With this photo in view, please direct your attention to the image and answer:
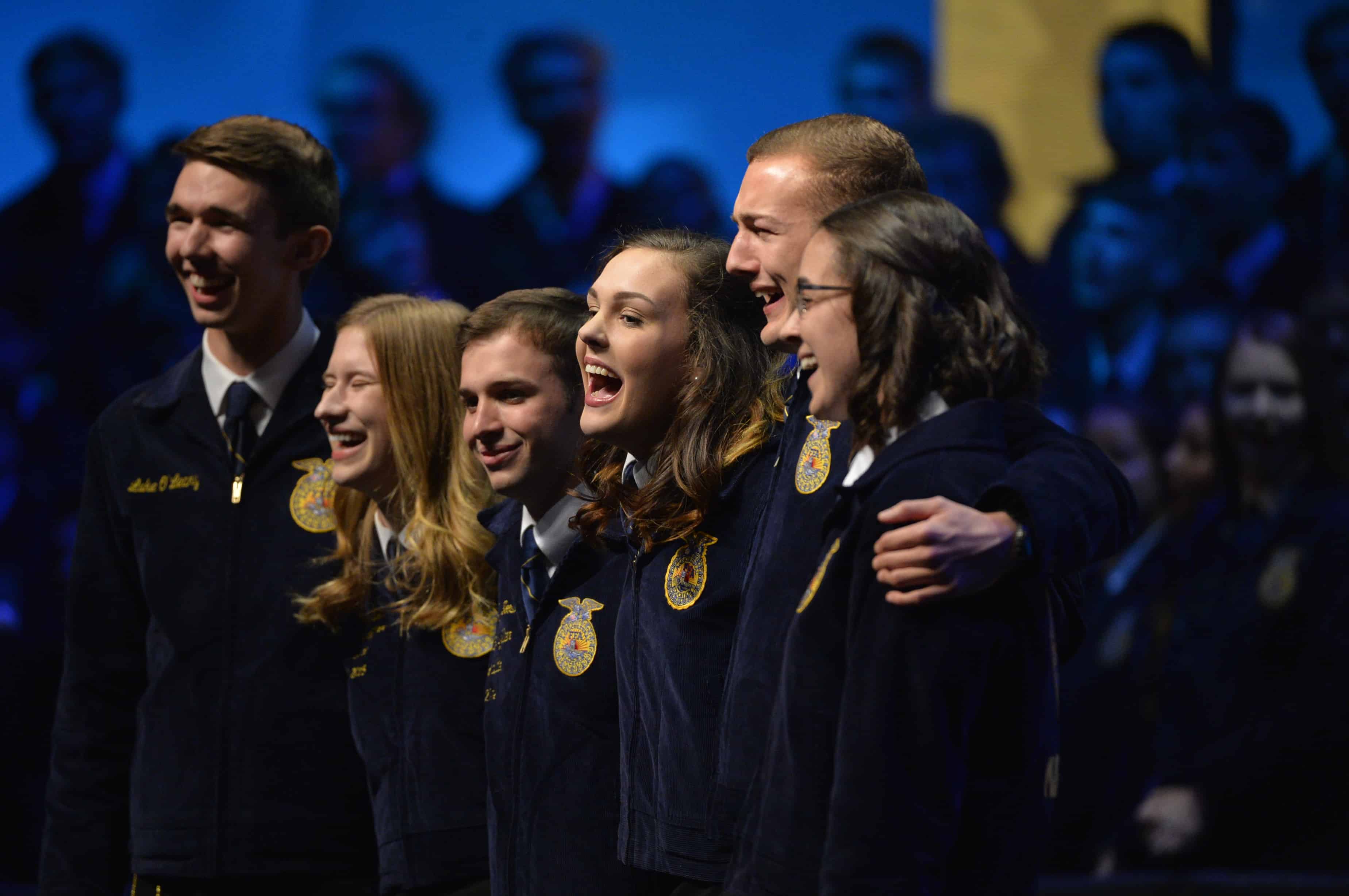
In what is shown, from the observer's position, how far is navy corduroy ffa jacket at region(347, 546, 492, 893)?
218cm

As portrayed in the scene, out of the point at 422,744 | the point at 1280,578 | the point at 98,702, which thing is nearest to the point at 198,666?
the point at 98,702

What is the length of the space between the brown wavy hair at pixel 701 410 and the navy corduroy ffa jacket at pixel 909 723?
1.47 ft

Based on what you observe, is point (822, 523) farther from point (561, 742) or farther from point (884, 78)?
point (884, 78)

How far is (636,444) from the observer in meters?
2.00

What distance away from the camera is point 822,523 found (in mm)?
1531

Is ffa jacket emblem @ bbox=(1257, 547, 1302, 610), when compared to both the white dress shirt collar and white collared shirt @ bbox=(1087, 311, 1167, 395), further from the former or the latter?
the white dress shirt collar

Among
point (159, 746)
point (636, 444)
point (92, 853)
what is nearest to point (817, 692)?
point (636, 444)

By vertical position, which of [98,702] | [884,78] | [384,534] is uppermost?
[884,78]

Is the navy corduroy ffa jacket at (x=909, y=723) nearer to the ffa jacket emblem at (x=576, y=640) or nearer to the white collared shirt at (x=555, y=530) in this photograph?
the ffa jacket emblem at (x=576, y=640)

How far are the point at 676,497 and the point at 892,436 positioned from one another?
1.65ft

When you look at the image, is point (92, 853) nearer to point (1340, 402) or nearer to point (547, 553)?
point (547, 553)

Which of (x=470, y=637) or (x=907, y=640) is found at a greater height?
(x=907, y=640)

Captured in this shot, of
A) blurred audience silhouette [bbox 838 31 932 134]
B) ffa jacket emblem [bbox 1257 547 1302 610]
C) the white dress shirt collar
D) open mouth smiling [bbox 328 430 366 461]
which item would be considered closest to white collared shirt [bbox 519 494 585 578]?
the white dress shirt collar

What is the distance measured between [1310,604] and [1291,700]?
0.36m
